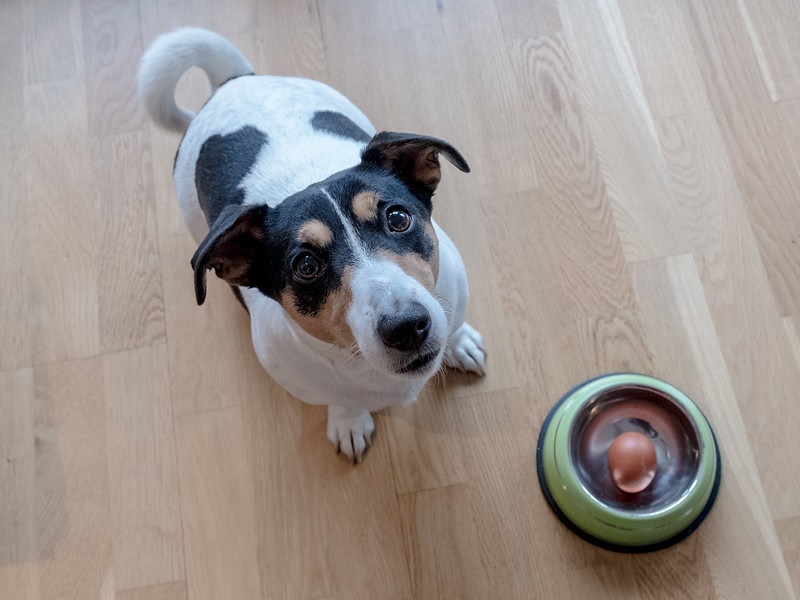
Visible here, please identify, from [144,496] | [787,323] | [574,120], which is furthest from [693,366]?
[144,496]

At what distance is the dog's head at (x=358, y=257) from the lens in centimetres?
171

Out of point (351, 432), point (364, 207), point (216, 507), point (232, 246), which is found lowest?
point (216, 507)

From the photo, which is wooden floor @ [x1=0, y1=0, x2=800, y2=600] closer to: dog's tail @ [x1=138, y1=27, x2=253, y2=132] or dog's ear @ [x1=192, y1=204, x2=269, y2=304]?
dog's tail @ [x1=138, y1=27, x2=253, y2=132]

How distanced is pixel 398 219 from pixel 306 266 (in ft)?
0.74

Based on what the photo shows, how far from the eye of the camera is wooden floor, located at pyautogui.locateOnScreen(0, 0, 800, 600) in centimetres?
242

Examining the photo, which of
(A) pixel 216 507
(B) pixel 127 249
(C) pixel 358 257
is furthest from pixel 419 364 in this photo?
(B) pixel 127 249

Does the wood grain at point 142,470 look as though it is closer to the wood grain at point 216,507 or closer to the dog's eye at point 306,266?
the wood grain at point 216,507

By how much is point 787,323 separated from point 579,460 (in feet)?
2.64

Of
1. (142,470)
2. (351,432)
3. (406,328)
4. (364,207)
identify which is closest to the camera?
(406,328)

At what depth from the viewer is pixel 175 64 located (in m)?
2.37

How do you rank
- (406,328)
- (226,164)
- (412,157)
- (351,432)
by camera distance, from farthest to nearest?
1. (351,432)
2. (226,164)
3. (412,157)
4. (406,328)

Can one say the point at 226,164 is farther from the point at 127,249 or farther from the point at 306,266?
the point at 127,249

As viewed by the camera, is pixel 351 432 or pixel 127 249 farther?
pixel 127 249

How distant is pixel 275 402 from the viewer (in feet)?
8.56
